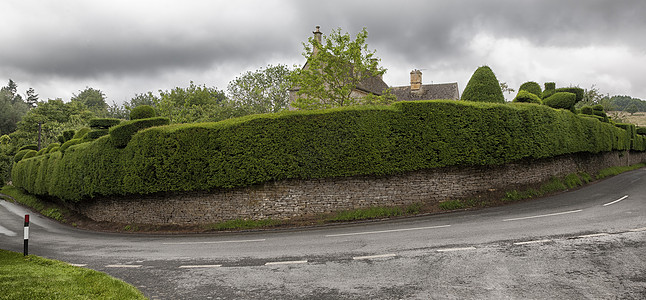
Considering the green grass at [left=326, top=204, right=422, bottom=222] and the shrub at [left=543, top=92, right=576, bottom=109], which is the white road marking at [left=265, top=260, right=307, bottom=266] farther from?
the shrub at [left=543, top=92, right=576, bottom=109]

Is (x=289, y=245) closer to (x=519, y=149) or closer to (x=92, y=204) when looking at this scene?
(x=519, y=149)

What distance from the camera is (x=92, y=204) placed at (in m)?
21.1

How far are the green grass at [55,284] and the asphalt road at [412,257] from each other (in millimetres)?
628

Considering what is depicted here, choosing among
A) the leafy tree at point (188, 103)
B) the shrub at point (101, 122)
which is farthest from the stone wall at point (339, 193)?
the leafy tree at point (188, 103)

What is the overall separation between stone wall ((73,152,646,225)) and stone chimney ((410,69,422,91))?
32.0 metres

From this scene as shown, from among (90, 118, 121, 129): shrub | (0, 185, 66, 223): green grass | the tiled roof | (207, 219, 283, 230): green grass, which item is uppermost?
the tiled roof

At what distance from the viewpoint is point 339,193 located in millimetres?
15070

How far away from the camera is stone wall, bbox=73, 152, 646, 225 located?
15031 mm

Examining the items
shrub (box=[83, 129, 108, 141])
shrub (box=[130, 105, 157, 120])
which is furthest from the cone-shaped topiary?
shrub (box=[83, 129, 108, 141])

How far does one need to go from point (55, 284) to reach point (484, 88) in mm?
18974

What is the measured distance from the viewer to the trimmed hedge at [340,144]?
1508cm

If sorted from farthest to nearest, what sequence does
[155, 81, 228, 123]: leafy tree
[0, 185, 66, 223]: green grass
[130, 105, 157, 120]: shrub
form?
[155, 81, 228, 123]: leafy tree, [0, 185, 66, 223]: green grass, [130, 105, 157, 120]: shrub

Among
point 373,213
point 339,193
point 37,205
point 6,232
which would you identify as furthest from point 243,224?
point 37,205

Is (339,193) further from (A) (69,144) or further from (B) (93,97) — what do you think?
(B) (93,97)
